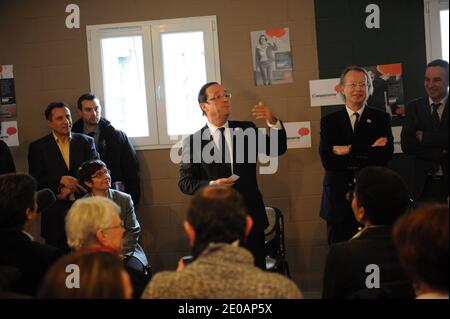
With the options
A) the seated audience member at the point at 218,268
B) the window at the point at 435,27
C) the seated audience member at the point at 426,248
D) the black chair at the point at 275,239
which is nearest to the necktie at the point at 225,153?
the black chair at the point at 275,239

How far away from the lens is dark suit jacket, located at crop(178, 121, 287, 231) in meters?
3.27

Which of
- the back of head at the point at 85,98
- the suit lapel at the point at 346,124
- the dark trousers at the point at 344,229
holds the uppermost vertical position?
the back of head at the point at 85,98

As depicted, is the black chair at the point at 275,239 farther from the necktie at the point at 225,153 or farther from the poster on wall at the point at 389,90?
the poster on wall at the point at 389,90

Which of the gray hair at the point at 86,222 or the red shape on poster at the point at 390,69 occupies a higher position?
the red shape on poster at the point at 390,69

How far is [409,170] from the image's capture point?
4402mm

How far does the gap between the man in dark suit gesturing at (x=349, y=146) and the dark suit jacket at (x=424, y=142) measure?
0.64 ft

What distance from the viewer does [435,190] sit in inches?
144

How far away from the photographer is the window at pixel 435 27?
431cm

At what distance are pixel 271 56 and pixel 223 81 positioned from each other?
1.41 ft

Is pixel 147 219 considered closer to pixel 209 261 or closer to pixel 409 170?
pixel 409 170

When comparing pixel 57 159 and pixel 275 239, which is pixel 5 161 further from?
pixel 275 239

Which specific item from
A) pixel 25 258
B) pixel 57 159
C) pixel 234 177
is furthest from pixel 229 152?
pixel 57 159

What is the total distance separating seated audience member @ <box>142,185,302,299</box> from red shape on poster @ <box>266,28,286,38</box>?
2.88m
